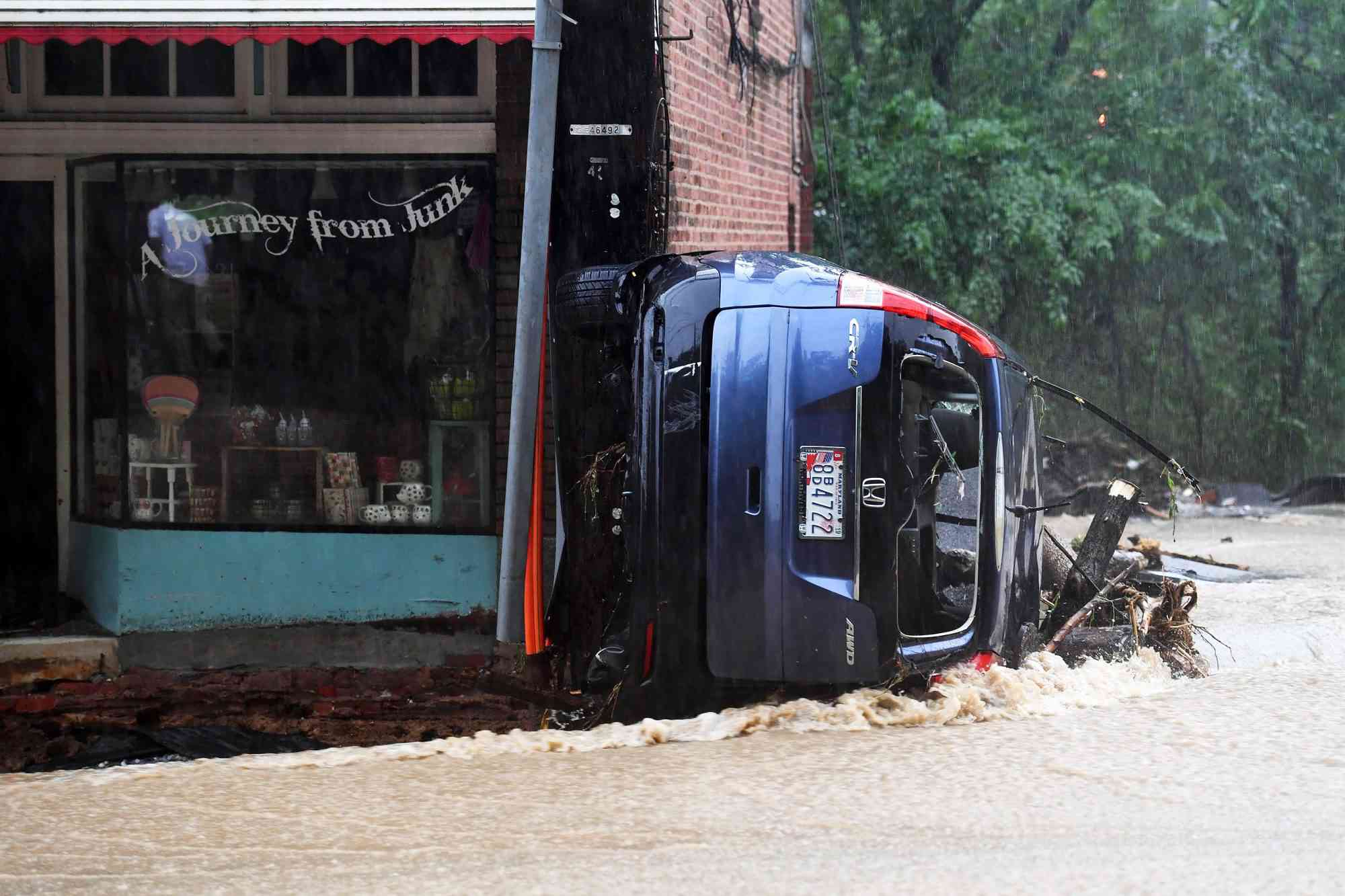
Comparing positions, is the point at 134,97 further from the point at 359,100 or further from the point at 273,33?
the point at 273,33

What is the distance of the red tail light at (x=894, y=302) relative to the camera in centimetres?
646

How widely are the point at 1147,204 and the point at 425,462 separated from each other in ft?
37.0

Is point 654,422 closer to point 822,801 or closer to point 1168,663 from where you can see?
point 822,801

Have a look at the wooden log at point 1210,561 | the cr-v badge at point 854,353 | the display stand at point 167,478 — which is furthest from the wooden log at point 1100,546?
the display stand at point 167,478

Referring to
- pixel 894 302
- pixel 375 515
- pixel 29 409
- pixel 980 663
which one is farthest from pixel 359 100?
pixel 980 663

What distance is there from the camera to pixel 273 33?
7.41 meters

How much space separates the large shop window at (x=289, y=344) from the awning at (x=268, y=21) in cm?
128

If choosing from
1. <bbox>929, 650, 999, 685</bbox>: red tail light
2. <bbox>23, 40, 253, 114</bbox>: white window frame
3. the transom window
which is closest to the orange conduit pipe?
the transom window

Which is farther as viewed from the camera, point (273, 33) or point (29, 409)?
point (29, 409)

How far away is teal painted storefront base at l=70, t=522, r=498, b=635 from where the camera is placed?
28.6 ft

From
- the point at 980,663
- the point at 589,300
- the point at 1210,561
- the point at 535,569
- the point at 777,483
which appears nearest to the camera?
the point at 777,483

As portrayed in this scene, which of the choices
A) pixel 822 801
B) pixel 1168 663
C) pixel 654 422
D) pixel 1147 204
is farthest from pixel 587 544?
pixel 1147 204

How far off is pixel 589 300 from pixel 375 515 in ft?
8.41

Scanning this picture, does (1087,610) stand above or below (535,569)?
below
